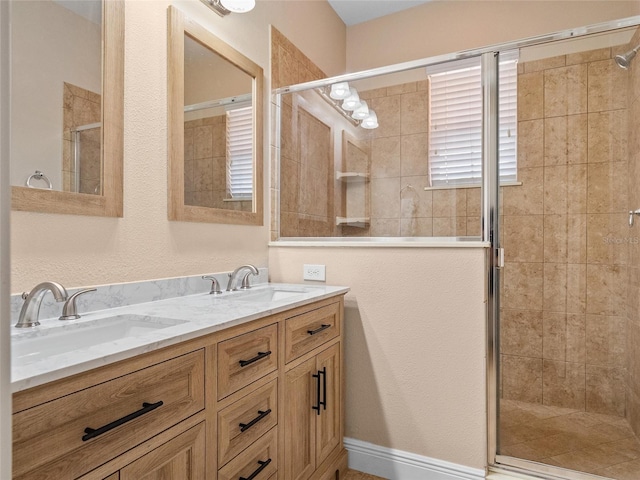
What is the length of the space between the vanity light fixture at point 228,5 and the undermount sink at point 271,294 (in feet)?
4.34

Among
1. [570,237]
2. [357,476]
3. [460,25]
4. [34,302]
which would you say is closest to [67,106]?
[34,302]

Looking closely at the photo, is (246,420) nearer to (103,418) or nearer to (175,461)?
(175,461)

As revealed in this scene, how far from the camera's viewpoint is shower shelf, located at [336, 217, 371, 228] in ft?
7.27

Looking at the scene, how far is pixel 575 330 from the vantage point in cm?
208

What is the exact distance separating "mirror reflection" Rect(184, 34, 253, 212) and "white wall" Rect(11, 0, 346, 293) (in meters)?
0.12

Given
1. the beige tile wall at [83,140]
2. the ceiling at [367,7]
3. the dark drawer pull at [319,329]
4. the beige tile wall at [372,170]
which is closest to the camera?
the beige tile wall at [83,140]

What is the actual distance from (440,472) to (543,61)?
6.68 feet

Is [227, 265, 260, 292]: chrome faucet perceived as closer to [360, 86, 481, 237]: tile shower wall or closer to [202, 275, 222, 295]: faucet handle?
[202, 275, 222, 295]: faucet handle

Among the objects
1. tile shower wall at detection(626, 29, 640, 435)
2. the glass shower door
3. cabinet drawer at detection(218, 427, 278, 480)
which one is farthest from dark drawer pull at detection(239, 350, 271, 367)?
tile shower wall at detection(626, 29, 640, 435)

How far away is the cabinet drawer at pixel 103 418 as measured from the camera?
0.66m

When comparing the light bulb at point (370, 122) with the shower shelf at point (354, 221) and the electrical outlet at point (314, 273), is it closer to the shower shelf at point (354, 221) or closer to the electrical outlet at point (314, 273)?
the shower shelf at point (354, 221)

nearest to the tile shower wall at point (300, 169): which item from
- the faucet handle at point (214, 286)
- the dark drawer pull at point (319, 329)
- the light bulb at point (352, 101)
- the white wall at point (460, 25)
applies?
the light bulb at point (352, 101)

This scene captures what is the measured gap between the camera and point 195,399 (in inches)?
38.7

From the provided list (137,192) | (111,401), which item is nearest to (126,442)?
(111,401)
